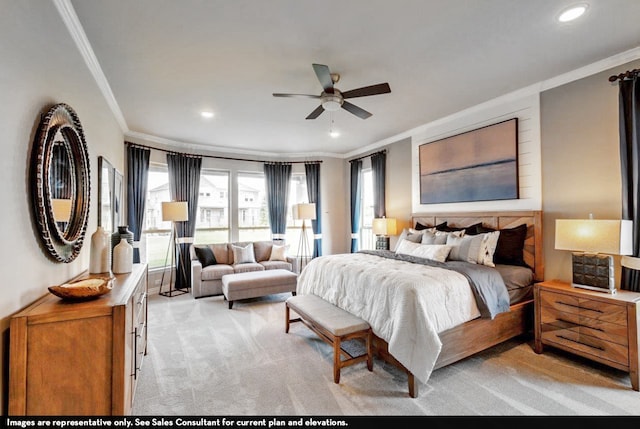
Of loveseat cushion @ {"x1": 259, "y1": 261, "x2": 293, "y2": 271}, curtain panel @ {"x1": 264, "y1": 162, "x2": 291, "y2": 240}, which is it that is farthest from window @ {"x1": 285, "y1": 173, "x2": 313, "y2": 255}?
loveseat cushion @ {"x1": 259, "y1": 261, "x2": 293, "y2": 271}

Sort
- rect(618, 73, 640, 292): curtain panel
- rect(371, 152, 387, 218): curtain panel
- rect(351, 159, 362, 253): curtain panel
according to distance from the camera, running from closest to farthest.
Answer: rect(618, 73, 640, 292): curtain panel
rect(371, 152, 387, 218): curtain panel
rect(351, 159, 362, 253): curtain panel

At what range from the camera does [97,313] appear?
4.78ft

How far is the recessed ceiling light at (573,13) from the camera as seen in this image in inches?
81.2

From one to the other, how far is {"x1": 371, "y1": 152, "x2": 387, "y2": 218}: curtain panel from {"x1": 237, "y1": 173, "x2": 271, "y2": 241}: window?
243cm

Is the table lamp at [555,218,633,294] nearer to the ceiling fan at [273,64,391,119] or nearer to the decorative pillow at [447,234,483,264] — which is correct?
the decorative pillow at [447,234,483,264]

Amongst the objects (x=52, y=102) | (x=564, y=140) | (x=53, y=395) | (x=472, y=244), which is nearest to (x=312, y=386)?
(x=53, y=395)

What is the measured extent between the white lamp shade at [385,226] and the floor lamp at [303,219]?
139 cm

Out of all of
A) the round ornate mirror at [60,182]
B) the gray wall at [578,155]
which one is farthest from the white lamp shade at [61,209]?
the gray wall at [578,155]

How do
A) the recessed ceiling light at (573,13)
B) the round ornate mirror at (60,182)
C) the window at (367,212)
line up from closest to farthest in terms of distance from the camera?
the round ornate mirror at (60,182), the recessed ceiling light at (573,13), the window at (367,212)

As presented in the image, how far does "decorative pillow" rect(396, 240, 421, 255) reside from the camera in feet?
12.5

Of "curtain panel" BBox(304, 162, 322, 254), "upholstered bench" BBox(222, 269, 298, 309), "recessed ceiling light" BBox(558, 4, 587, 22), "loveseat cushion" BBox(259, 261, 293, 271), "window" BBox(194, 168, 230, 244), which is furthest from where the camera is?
"curtain panel" BBox(304, 162, 322, 254)

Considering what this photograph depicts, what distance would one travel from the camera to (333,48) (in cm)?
254

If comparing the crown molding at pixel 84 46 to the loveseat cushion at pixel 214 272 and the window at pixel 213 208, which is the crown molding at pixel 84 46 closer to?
the window at pixel 213 208

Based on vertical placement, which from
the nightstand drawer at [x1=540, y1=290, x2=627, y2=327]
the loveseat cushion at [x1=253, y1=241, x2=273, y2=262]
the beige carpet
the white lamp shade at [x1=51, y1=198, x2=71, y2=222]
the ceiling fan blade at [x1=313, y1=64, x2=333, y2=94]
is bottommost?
the beige carpet
